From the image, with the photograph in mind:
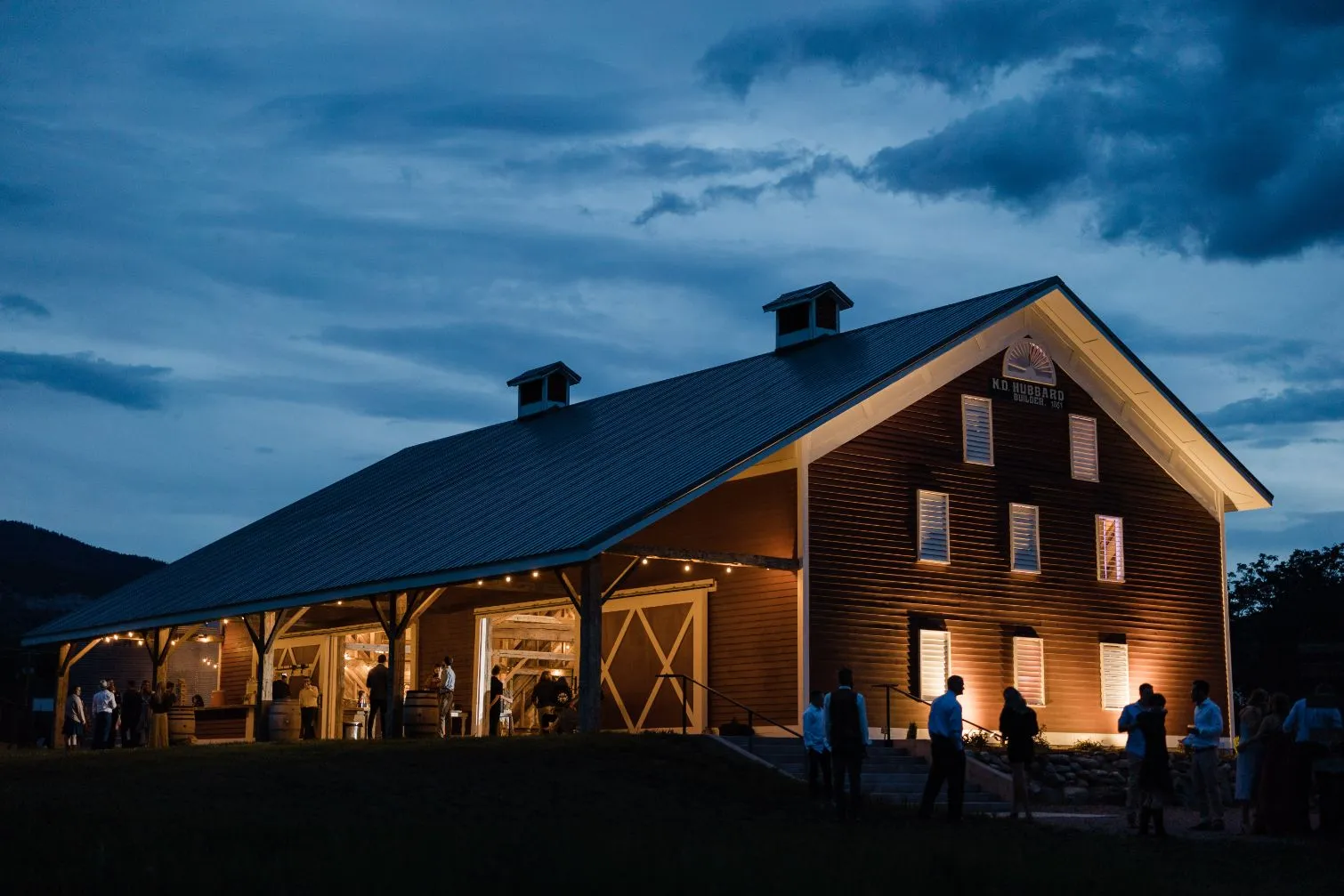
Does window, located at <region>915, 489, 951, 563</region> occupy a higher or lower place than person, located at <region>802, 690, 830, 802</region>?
higher

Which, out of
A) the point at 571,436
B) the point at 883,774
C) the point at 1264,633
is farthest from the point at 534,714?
the point at 1264,633

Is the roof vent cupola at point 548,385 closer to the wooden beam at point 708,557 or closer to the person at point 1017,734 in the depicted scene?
the wooden beam at point 708,557

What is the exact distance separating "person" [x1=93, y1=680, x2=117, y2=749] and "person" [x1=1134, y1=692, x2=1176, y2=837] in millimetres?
22789

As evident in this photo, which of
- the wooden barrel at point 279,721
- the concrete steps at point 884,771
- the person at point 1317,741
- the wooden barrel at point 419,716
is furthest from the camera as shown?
the wooden barrel at point 279,721

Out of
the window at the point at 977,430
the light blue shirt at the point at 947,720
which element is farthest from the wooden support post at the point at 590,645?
the window at the point at 977,430

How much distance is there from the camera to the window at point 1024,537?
1266 inches

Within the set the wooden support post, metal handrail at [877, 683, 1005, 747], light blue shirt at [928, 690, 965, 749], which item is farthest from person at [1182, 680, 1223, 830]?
the wooden support post

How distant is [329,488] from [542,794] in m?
25.1

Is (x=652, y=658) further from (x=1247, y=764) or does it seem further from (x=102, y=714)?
(x=1247, y=764)

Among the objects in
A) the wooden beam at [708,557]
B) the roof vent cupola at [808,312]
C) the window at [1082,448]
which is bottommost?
the wooden beam at [708,557]

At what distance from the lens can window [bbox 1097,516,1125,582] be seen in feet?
110

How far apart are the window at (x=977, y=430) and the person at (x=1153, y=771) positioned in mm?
11761

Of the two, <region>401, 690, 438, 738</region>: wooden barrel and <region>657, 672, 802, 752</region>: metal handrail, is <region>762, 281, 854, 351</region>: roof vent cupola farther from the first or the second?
<region>401, 690, 438, 738</region>: wooden barrel

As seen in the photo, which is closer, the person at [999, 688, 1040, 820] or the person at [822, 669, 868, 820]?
the person at [822, 669, 868, 820]
